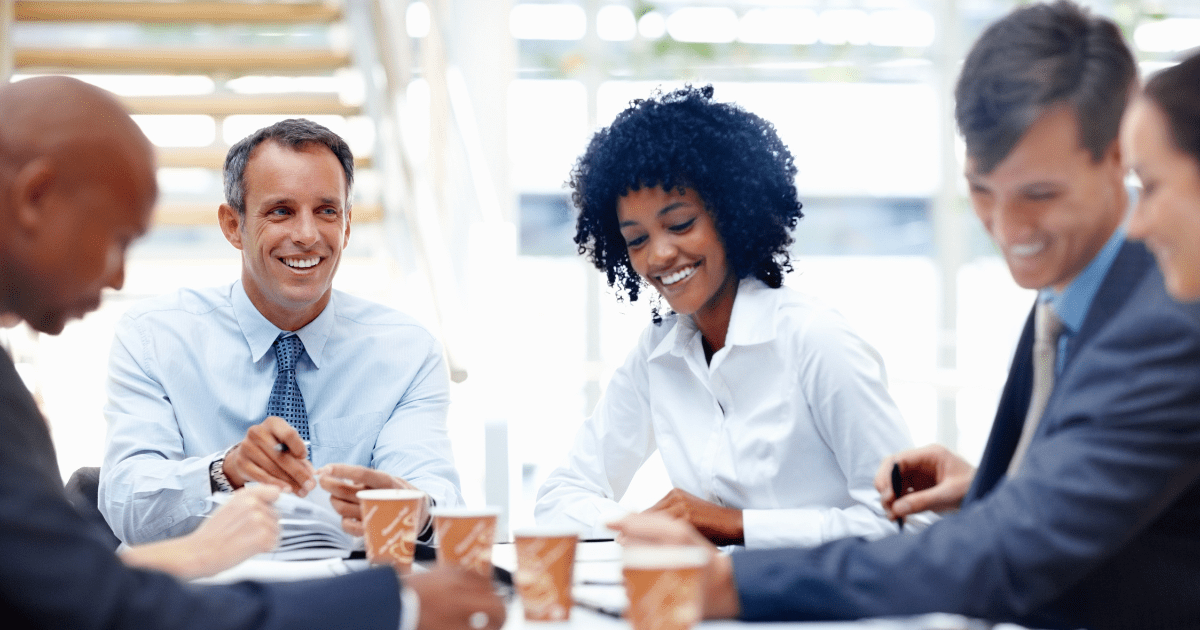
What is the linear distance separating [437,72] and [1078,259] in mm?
2980

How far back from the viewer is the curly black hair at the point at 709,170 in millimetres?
1960

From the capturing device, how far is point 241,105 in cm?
372

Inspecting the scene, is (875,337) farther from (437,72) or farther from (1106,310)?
(1106,310)

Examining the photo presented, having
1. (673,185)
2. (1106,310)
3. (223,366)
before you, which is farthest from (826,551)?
(223,366)

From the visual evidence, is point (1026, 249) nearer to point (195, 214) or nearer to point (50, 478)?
point (50, 478)

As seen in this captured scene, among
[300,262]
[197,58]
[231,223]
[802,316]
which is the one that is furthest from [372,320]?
[197,58]

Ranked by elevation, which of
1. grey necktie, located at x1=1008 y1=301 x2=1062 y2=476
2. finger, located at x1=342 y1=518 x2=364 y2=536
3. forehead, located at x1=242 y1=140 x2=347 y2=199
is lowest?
finger, located at x1=342 y1=518 x2=364 y2=536

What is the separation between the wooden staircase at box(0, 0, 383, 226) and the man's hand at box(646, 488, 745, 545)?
7.80 feet

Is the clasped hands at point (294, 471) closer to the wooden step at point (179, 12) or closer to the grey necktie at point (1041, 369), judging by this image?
the grey necktie at point (1041, 369)

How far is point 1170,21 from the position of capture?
4.71 meters

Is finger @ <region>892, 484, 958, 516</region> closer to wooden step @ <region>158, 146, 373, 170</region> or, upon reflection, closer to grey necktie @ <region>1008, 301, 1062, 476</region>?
grey necktie @ <region>1008, 301, 1062, 476</region>

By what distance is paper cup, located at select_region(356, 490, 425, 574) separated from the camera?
4.20 ft

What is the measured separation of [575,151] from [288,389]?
2.27 m

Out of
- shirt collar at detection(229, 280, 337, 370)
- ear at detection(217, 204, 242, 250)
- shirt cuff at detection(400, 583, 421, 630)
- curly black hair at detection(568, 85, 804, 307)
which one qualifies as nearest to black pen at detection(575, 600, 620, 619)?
shirt cuff at detection(400, 583, 421, 630)
